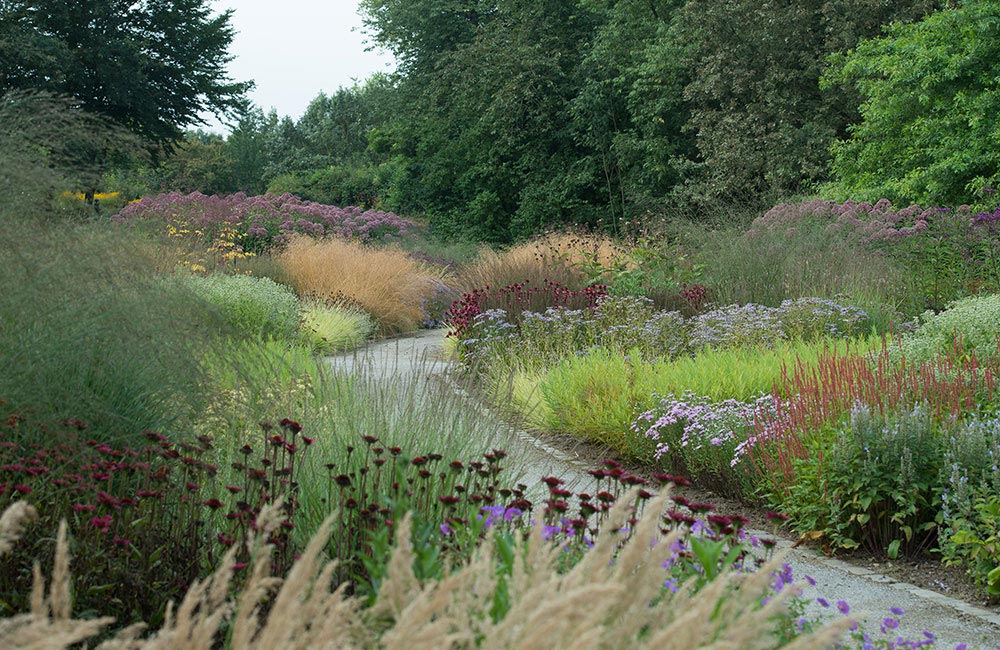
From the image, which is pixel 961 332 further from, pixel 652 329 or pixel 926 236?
pixel 926 236

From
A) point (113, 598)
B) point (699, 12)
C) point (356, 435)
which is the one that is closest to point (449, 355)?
point (356, 435)

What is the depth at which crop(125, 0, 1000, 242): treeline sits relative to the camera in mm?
18938

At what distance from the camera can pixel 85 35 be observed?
2922cm

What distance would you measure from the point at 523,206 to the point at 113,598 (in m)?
29.3

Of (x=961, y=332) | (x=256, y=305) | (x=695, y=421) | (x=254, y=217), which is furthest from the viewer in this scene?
(x=254, y=217)

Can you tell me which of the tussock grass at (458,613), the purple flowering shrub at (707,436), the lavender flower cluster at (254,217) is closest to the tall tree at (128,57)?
the lavender flower cluster at (254,217)

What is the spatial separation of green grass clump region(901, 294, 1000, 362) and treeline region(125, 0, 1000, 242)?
35.3ft

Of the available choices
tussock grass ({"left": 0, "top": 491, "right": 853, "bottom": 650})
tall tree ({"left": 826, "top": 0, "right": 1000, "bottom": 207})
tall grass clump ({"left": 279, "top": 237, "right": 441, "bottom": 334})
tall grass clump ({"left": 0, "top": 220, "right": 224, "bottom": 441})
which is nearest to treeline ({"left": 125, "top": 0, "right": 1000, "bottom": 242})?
tall tree ({"left": 826, "top": 0, "right": 1000, "bottom": 207})

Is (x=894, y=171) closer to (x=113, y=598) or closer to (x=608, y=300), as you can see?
(x=608, y=300)

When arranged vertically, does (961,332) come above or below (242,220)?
below

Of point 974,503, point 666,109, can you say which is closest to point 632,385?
point 974,503

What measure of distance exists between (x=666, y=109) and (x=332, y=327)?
17.9m

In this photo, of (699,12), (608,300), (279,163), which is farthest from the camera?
(279,163)

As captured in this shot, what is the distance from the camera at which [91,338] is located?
14.0 ft
